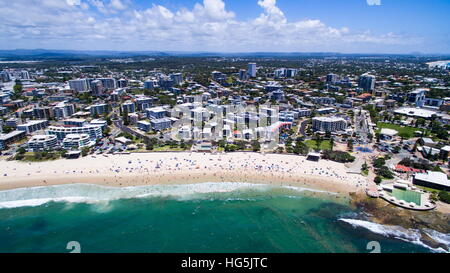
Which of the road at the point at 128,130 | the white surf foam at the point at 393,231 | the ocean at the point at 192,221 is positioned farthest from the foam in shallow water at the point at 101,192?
the road at the point at 128,130

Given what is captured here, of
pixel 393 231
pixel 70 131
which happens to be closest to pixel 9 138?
pixel 70 131

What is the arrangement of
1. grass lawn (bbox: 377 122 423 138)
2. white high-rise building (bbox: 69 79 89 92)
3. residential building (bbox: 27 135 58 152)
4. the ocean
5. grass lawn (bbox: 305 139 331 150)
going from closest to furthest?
the ocean < residential building (bbox: 27 135 58 152) < grass lawn (bbox: 305 139 331 150) < grass lawn (bbox: 377 122 423 138) < white high-rise building (bbox: 69 79 89 92)

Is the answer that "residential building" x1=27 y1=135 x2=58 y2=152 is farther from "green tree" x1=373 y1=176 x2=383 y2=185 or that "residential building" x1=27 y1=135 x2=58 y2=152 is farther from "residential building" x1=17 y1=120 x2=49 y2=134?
"green tree" x1=373 y1=176 x2=383 y2=185

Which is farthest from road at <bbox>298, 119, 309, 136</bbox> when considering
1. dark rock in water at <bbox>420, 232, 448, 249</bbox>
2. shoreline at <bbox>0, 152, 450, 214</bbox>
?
dark rock in water at <bbox>420, 232, 448, 249</bbox>

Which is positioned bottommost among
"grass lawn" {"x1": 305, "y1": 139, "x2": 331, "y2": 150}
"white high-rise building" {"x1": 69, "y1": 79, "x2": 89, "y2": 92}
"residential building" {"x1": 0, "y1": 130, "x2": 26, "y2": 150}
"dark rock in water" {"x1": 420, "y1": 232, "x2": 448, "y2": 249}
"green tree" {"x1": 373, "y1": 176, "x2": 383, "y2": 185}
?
"dark rock in water" {"x1": 420, "y1": 232, "x2": 448, "y2": 249}

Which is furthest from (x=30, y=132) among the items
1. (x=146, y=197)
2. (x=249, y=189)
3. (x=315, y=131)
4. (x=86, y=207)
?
(x=315, y=131)

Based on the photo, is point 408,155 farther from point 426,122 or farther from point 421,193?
point 426,122
